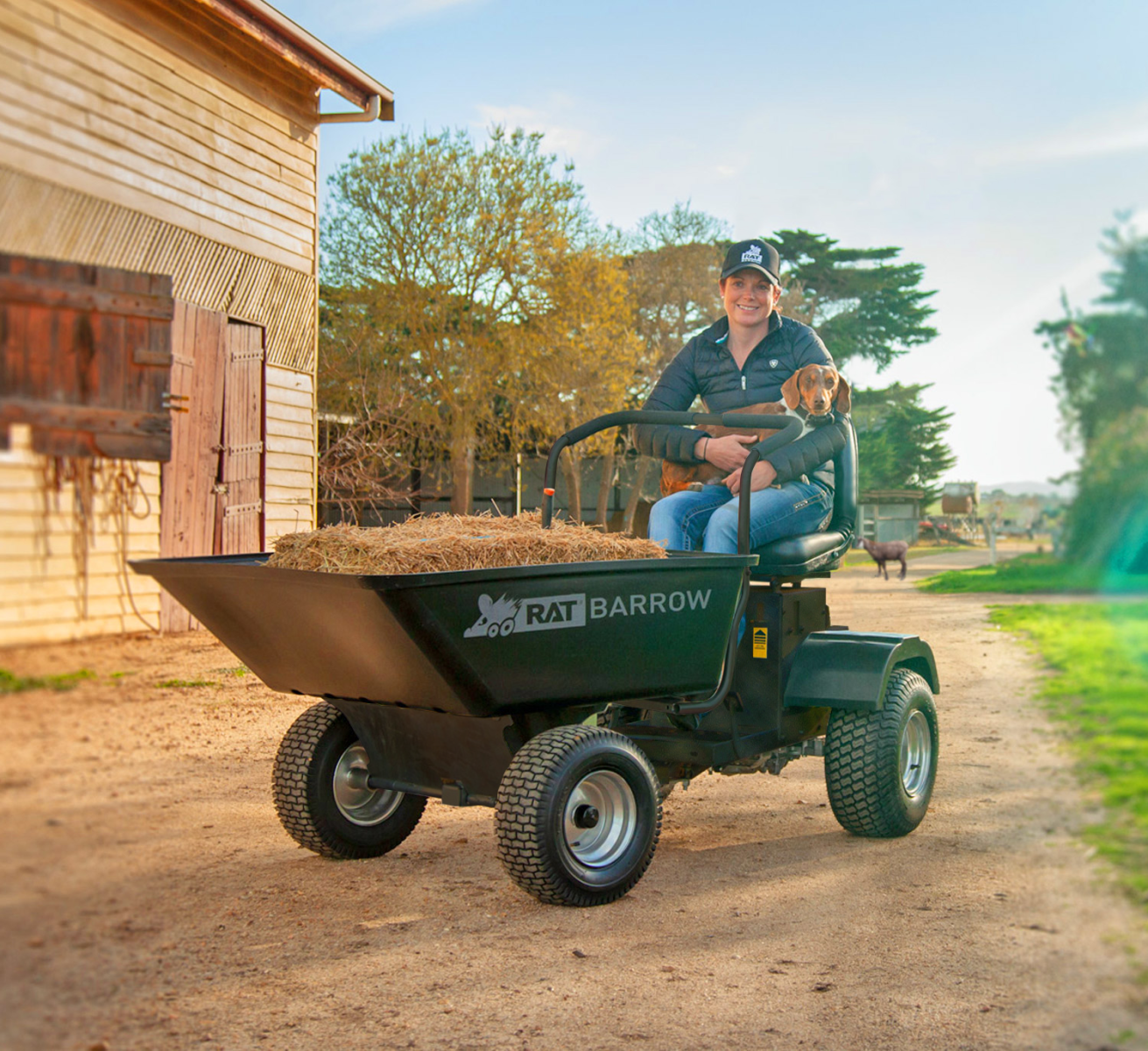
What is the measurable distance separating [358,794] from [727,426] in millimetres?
1691

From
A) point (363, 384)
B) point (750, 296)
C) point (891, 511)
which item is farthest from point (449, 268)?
point (750, 296)

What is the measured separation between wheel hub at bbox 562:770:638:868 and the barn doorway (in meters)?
1.42

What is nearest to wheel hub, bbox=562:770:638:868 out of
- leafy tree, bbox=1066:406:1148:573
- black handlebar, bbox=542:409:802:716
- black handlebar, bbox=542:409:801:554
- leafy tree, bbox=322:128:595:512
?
black handlebar, bbox=542:409:802:716

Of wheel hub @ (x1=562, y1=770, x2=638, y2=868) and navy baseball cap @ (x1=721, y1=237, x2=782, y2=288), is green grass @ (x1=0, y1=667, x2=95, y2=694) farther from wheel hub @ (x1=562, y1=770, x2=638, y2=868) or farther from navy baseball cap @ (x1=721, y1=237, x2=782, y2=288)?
navy baseball cap @ (x1=721, y1=237, x2=782, y2=288)

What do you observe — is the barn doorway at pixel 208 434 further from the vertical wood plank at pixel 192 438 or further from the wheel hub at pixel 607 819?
the wheel hub at pixel 607 819

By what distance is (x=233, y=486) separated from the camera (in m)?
1.68

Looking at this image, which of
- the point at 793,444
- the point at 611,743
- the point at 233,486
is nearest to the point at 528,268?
the point at 793,444

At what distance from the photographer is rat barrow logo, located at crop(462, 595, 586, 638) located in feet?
7.89

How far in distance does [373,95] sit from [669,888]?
2299 mm

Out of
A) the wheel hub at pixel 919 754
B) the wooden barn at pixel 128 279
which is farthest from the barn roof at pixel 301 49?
the wheel hub at pixel 919 754

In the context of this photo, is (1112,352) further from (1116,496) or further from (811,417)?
(811,417)

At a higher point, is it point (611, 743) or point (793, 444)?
point (793, 444)

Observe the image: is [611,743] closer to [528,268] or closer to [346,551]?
[346,551]

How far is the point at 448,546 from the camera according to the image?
238cm
